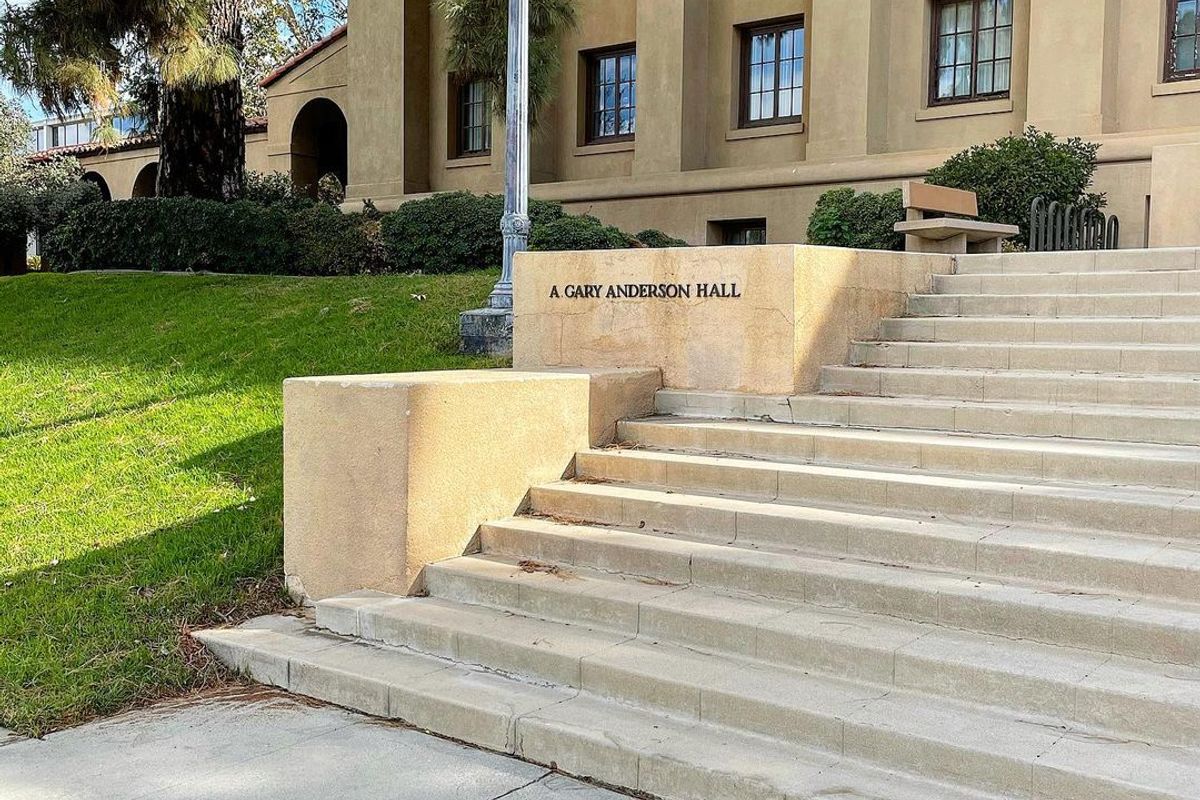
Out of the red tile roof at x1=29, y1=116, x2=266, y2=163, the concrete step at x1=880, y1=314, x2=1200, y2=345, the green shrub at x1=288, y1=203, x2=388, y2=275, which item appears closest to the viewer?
the concrete step at x1=880, y1=314, x2=1200, y2=345

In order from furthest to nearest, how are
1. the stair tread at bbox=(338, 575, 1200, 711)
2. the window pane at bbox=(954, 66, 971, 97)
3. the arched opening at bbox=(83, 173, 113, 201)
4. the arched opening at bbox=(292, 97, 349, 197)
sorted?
the arched opening at bbox=(83, 173, 113, 201)
the arched opening at bbox=(292, 97, 349, 197)
the window pane at bbox=(954, 66, 971, 97)
the stair tread at bbox=(338, 575, 1200, 711)

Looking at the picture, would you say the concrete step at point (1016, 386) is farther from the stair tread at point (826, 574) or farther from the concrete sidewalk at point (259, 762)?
the concrete sidewalk at point (259, 762)

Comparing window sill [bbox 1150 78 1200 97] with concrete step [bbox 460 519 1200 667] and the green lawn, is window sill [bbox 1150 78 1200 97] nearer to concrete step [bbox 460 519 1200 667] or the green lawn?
the green lawn

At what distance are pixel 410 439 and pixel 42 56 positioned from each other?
13.1 meters

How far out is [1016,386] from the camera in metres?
7.28

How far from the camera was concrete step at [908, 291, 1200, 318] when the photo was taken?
7957mm

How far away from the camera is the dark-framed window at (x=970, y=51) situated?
17.5 meters

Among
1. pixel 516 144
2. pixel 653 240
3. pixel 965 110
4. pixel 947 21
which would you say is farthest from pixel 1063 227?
pixel 947 21

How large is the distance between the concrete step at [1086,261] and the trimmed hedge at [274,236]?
8.35 meters

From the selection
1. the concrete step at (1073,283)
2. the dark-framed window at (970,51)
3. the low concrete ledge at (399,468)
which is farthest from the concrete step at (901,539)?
the dark-framed window at (970,51)

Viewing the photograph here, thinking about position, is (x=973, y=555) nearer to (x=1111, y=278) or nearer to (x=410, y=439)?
(x=410, y=439)

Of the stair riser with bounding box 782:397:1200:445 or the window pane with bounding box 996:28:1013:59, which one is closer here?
the stair riser with bounding box 782:397:1200:445

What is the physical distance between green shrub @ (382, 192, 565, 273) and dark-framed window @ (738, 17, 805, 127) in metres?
4.53

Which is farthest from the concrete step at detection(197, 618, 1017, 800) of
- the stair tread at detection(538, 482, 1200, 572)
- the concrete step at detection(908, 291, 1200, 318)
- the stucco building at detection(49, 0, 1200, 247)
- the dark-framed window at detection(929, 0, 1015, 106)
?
the dark-framed window at detection(929, 0, 1015, 106)
